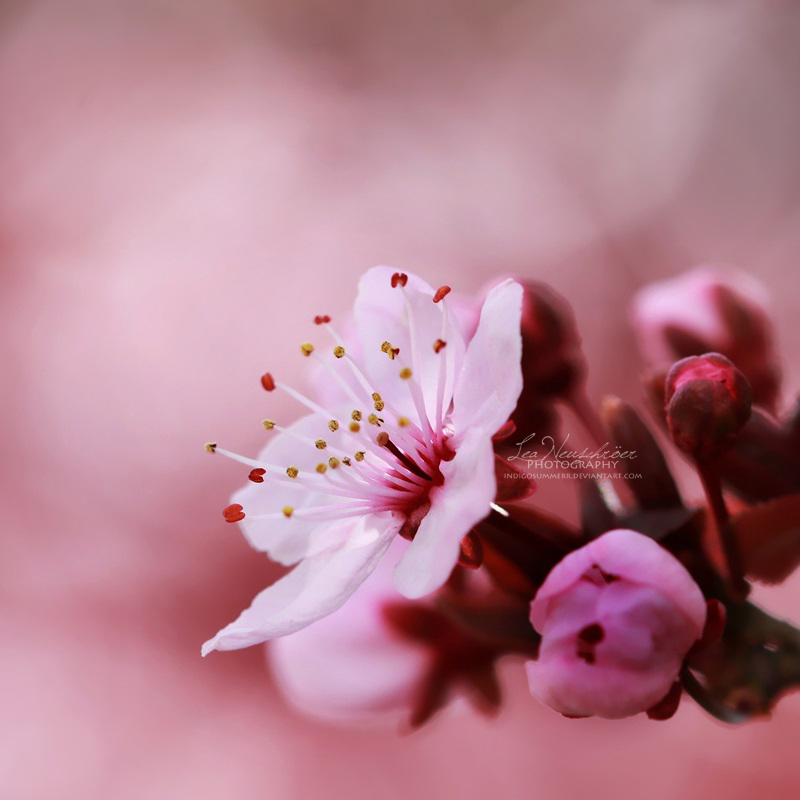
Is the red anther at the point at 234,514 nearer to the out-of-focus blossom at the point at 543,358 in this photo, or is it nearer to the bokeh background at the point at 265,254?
the out-of-focus blossom at the point at 543,358

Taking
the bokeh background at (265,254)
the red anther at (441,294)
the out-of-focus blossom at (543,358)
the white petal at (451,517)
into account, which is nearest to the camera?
the white petal at (451,517)

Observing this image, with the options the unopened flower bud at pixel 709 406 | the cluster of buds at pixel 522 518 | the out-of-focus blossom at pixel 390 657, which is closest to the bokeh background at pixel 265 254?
the out-of-focus blossom at pixel 390 657

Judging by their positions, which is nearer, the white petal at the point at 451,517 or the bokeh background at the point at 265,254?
the white petal at the point at 451,517

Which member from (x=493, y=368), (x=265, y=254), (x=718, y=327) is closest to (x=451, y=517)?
(x=493, y=368)

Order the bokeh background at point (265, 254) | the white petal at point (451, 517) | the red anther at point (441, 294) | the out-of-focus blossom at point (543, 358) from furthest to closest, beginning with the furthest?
the bokeh background at point (265, 254), the out-of-focus blossom at point (543, 358), the red anther at point (441, 294), the white petal at point (451, 517)

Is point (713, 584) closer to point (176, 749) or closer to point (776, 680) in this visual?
point (776, 680)

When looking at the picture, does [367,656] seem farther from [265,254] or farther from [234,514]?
[265,254]
